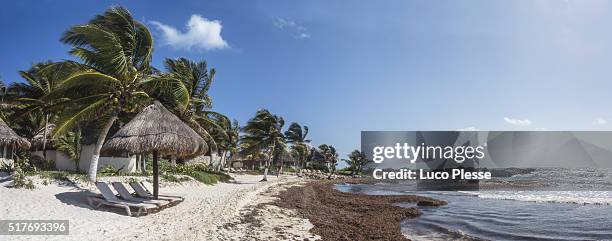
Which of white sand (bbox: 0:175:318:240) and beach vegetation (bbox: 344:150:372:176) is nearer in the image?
white sand (bbox: 0:175:318:240)

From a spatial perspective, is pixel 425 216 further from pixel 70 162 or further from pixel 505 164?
pixel 505 164

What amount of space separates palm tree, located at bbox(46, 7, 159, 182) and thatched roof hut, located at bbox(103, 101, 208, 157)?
99.4 inches

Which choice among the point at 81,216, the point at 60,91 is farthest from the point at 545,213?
the point at 60,91

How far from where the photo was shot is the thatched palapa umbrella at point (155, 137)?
11.7 metres

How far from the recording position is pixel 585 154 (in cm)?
9212

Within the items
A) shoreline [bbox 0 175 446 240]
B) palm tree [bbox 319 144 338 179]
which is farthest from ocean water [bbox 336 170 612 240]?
palm tree [bbox 319 144 338 179]

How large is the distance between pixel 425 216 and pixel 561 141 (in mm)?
108625

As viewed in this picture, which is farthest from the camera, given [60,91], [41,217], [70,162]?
[70,162]

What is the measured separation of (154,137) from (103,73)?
4.42m

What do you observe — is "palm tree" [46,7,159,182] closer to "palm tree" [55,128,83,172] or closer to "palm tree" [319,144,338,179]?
"palm tree" [55,128,83,172]

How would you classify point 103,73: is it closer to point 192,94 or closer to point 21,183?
point 21,183

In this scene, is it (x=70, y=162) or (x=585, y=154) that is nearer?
(x=70, y=162)

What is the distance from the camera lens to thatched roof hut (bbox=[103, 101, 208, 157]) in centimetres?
1172

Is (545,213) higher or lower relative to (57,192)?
lower
